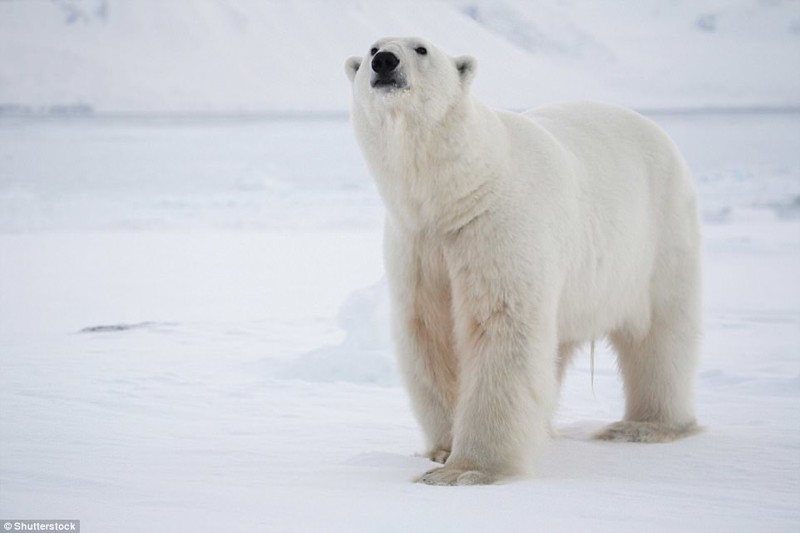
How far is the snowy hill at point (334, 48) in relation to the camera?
47.0m

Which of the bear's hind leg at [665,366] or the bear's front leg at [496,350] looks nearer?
the bear's front leg at [496,350]

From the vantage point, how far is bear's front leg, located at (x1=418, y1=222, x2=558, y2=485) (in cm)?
286

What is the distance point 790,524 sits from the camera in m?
2.45

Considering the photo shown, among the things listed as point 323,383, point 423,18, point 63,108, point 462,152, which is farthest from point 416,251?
point 423,18

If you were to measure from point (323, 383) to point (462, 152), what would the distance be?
6.31 feet

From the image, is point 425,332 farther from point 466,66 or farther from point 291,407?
point 291,407

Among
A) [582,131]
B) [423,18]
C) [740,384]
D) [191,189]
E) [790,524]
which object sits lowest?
[790,524]

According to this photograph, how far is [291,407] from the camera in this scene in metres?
4.01

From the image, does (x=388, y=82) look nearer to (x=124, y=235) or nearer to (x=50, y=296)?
(x=50, y=296)

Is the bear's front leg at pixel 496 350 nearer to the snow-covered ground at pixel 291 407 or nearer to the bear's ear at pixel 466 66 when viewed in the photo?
the snow-covered ground at pixel 291 407

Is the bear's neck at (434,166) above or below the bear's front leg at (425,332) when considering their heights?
above

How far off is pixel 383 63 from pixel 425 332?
31.8 inches

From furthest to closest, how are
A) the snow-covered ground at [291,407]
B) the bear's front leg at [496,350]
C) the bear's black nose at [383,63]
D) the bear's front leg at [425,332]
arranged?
the bear's front leg at [425,332] < the bear's front leg at [496,350] < the bear's black nose at [383,63] < the snow-covered ground at [291,407]

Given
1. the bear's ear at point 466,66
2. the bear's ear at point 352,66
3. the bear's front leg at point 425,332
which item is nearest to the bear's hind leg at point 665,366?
the bear's front leg at point 425,332
